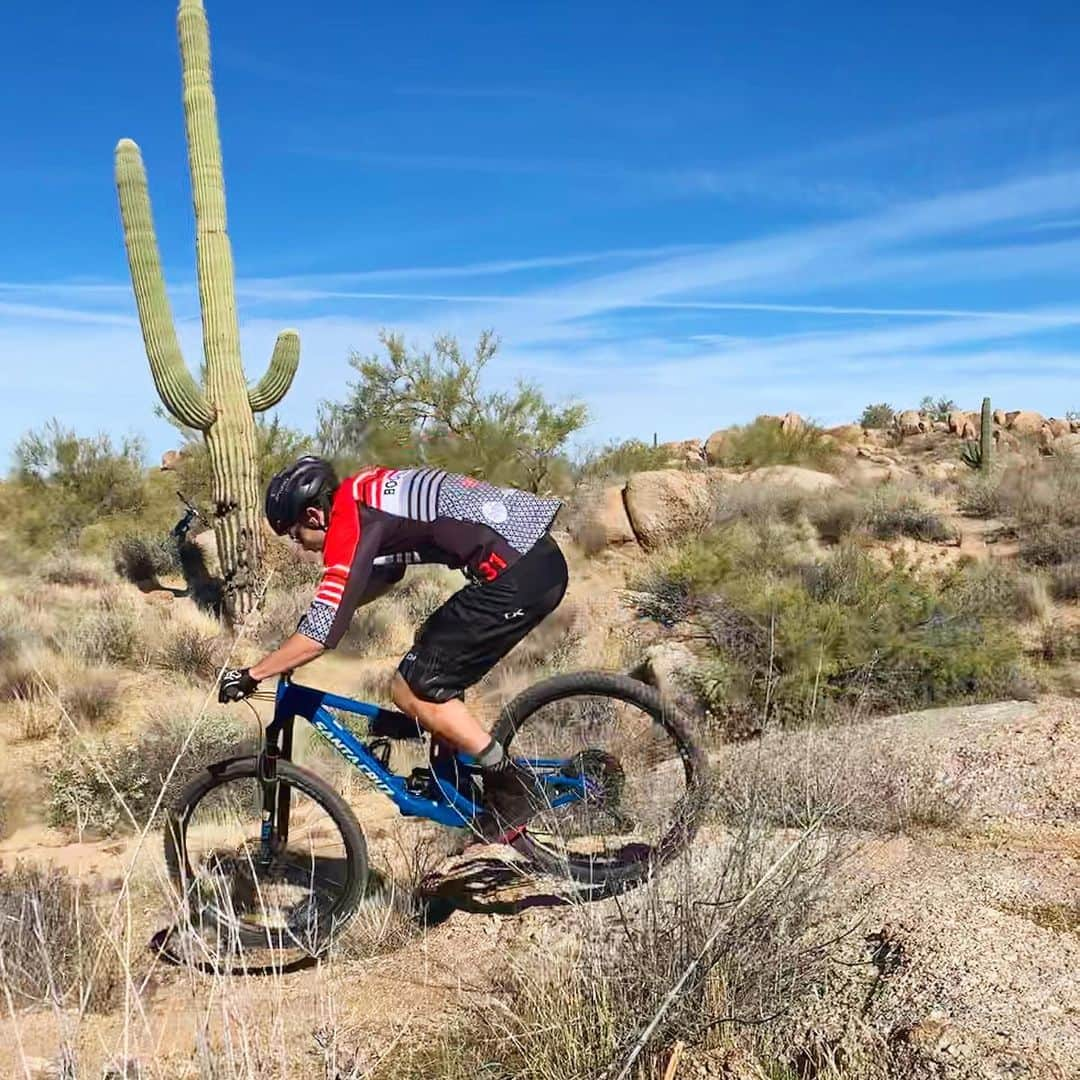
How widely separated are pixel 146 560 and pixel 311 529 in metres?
13.3

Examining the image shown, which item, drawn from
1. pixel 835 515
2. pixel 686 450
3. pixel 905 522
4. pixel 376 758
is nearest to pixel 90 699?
pixel 376 758

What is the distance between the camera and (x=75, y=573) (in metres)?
16.1

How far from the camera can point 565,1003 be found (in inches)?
109

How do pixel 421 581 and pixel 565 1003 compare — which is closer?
pixel 565 1003

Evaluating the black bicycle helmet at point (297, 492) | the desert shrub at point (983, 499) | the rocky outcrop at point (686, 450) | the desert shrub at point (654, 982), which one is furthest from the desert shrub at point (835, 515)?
the rocky outcrop at point (686, 450)

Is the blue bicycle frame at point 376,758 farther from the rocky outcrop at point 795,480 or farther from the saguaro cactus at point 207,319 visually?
the rocky outcrop at point 795,480

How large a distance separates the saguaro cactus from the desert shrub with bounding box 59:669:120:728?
2.56 m

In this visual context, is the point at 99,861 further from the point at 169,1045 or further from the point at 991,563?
the point at 991,563

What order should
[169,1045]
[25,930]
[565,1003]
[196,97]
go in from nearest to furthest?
[565,1003], [169,1045], [25,930], [196,97]

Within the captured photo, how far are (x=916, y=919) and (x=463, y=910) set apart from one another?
6.32ft

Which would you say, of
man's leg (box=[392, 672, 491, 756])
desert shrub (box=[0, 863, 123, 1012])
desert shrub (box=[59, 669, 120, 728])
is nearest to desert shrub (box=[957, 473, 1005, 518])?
desert shrub (box=[59, 669, 120, 728])

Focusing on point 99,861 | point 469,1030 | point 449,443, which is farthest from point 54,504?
point 469,1030

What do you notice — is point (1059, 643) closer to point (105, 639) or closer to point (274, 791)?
point (274, 791)

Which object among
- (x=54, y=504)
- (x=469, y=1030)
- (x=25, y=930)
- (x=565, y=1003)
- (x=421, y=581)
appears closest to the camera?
(x=565, y=1003)
